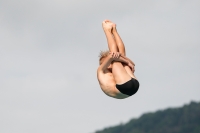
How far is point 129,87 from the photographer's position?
931 inches

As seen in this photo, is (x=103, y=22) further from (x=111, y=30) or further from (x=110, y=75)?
(x=110, y=75)

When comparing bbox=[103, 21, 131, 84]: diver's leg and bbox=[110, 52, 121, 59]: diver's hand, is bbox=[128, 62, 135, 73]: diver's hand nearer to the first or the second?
bbox=[103, 21, 131, 84]: diver's leg

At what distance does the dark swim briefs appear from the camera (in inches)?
930

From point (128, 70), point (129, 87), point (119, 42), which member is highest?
point (119, 42)

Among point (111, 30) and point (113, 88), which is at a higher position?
point (111, 30)

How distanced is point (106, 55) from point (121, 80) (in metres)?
1.10

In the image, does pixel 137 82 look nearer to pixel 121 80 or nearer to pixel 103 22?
pixel 121 80

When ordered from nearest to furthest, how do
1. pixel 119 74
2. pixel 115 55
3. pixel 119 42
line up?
pixel 115 55
pixel 119 74
pixel 119 42

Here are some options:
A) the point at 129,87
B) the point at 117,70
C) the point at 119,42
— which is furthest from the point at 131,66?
the point at 129,87

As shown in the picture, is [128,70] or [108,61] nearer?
[108,61]

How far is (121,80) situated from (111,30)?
6.88ft

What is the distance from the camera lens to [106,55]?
24.2 meters

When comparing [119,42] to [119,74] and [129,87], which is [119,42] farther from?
[129,87]

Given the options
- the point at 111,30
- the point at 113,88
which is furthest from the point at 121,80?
the point at 111,30
